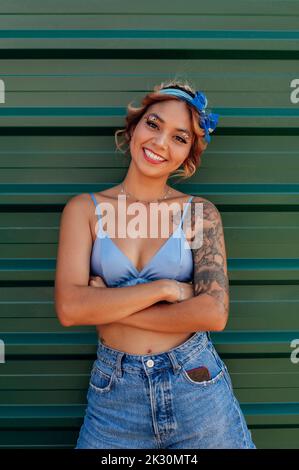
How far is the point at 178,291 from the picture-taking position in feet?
6.88

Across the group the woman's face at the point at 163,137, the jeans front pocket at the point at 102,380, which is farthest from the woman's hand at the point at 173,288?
the woman's face at the point at 163,137

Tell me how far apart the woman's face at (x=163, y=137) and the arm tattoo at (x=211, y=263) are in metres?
0.27

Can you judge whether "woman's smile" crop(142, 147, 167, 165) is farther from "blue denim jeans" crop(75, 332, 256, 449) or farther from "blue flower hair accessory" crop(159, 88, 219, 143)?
"blue denim jeans" crop(75, 332, 256, 449)

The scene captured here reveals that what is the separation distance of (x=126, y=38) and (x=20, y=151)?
2.67 ft

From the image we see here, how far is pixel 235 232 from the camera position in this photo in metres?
2.73

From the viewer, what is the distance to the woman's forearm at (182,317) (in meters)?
2.07

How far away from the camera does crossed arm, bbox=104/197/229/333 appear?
2074mm

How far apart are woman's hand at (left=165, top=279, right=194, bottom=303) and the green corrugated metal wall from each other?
66cm

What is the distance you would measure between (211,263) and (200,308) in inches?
8.4

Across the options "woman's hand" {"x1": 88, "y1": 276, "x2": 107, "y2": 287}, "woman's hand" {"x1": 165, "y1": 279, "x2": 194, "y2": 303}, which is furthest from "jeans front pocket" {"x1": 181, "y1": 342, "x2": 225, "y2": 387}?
"woman's hand" {"x1": 88, "y1": 276, "x2": 107, "y2": 287}

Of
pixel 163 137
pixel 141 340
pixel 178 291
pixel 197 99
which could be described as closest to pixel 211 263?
pixel 178 291

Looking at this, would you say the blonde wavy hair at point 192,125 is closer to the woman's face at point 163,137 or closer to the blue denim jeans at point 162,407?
the woman's face at point 163,137

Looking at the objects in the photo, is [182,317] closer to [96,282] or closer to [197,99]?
[96,282]
